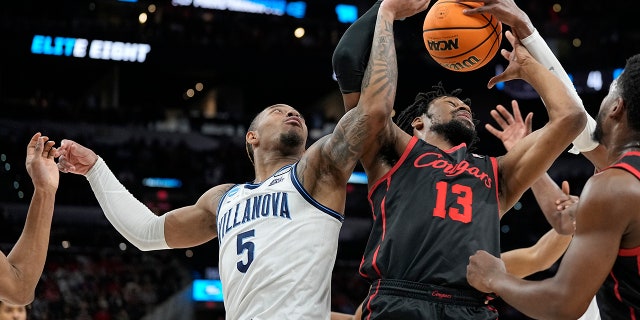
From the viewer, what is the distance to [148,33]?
25.0 meters

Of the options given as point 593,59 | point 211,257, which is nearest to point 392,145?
point 211,257

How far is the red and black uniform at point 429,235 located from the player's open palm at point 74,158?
227cm

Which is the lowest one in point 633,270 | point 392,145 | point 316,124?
point 316,124

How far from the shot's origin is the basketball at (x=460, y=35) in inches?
173

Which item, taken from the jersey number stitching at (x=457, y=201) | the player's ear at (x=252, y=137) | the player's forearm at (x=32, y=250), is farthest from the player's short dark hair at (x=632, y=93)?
the player's forearm at (x=32, y=250)

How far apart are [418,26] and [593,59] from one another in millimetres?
5828

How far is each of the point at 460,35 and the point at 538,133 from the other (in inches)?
26.5

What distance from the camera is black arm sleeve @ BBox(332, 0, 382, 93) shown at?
13.9 ft

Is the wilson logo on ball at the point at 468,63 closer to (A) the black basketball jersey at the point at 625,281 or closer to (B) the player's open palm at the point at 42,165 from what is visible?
(A) the black basketball jersey at the point at 625,281

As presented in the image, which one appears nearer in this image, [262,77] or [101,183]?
[101,183]

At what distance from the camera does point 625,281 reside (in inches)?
125

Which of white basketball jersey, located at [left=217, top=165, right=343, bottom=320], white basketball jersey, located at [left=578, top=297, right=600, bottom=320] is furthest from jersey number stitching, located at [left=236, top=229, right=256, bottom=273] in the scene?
white basketball jersey, located at [left=578, top=297, right=600, bottom=320]

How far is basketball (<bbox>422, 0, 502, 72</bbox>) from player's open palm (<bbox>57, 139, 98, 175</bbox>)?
8.16 ft

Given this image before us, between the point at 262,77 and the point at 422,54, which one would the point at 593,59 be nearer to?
the point at 422,54
